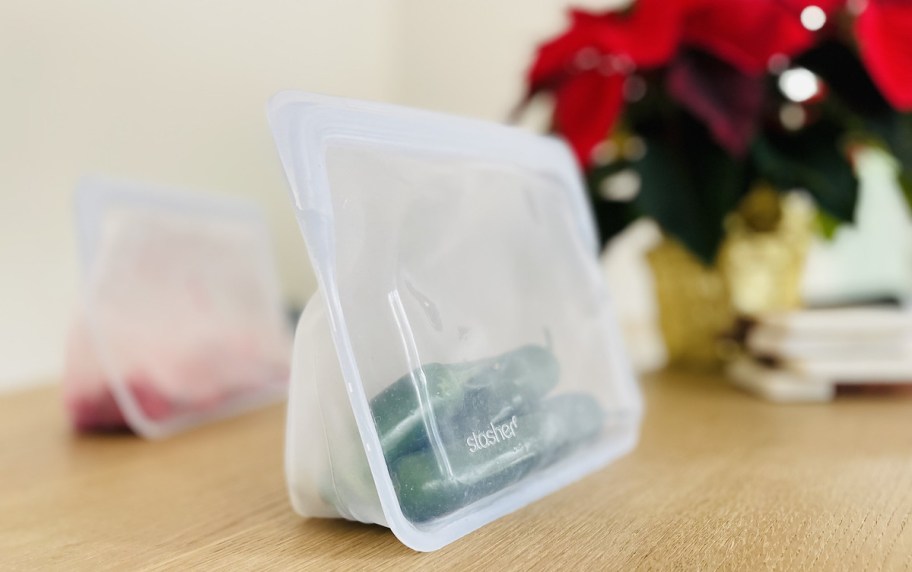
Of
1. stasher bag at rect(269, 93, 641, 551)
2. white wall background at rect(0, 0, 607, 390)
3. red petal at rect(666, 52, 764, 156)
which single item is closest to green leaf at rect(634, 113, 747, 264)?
red petal at rect(666, 52, 764, 156)

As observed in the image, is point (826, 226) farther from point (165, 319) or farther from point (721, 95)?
point (165, 319)

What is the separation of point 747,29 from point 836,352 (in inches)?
10.6

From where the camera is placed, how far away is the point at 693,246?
66 centimetres

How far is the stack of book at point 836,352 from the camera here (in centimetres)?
60

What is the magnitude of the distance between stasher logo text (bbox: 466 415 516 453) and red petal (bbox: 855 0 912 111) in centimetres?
44

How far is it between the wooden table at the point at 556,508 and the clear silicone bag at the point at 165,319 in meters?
0.03

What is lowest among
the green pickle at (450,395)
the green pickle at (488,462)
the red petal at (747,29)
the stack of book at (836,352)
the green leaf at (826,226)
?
the stack of book at (836,352)

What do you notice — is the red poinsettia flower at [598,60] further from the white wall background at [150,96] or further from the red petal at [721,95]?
the white wall background at [150,96]

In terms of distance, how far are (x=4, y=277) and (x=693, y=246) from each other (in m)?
0.62

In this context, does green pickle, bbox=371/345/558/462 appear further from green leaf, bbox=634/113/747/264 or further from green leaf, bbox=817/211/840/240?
green leaf, bbox=817/211/840/240

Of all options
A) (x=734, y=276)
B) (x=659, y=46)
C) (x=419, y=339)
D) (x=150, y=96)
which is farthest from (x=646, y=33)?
(x=150, y=96)

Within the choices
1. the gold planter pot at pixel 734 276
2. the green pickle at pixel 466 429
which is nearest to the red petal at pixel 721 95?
the gold planter pot at pixel 734 276

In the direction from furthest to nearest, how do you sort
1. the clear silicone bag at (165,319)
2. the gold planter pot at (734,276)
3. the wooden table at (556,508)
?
the gold planter pot at (734,276), the clear silicone bag at (165,319), the wooden table at (556,508)

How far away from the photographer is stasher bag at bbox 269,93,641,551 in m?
0.30
